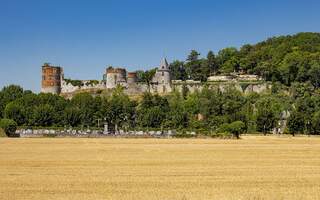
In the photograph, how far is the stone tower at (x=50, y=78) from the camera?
153m

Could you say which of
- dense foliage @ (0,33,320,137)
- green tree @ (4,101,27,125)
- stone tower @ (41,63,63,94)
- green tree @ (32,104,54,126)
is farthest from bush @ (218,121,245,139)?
stone tower @ (41,63,63,94)

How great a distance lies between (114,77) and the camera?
15100 cm

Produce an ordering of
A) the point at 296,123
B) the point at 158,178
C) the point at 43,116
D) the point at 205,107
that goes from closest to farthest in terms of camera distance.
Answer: the point at 158,178
the point at 296,123
the point at 43,116
the point at 205,107

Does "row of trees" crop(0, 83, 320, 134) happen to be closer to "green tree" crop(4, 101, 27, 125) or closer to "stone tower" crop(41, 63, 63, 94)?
"green tree" crop(4, 101, 27, 125)

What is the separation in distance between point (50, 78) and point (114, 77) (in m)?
16.8

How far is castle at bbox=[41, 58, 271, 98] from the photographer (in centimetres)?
14388

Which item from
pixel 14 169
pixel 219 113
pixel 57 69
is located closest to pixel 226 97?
pixel 219 113

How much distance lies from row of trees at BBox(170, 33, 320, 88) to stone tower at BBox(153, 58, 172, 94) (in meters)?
17.3

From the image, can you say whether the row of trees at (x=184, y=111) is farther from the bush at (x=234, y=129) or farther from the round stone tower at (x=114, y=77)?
the round stone tower at (x=114, y=77)

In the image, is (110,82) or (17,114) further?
(110,82)

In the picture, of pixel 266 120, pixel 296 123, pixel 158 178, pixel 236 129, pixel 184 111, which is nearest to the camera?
pixel 158 178

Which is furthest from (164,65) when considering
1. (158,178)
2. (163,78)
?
(158,178)

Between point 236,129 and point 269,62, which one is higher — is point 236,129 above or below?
below

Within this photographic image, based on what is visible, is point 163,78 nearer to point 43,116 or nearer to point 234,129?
point 43,116
